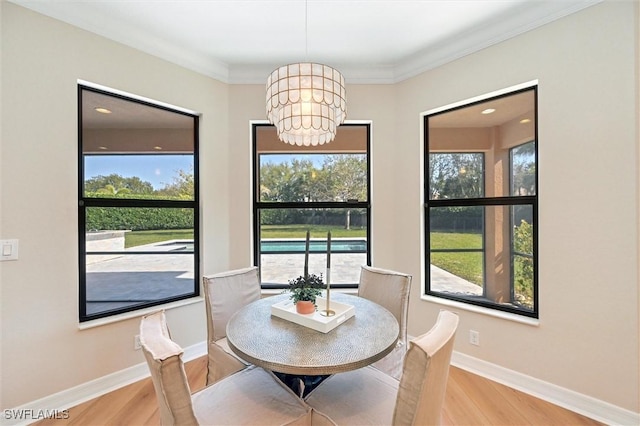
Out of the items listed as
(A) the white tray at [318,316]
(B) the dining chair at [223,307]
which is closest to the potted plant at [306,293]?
(A) the white tray at [318,316]

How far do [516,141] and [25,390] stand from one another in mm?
3901

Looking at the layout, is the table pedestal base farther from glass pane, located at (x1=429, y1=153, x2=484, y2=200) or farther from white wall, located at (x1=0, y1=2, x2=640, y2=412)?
glass pane, located at (x1=429, y1=153, x2=484, y2=200)

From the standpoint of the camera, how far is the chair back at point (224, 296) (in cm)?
189

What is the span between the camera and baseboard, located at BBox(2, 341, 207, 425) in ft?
5.57

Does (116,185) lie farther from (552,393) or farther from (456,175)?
(552,393)

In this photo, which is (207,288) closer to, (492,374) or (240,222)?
(240,222)

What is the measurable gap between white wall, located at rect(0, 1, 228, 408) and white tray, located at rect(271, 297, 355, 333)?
1.42 meters

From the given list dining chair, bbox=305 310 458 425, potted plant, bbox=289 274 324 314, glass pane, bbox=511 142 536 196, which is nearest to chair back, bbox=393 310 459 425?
dining chair, bbox=305 310 458 425

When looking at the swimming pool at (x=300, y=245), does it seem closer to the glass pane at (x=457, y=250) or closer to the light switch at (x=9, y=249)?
the glass pane at (x=457, y=250)

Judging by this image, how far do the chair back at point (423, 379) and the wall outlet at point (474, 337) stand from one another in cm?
151

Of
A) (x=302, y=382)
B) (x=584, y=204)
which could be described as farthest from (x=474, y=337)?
(x=302, y=382)

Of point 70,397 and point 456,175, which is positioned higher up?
point 456,175

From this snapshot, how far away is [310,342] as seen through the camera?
1.30 m

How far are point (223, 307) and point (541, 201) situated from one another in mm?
2425
